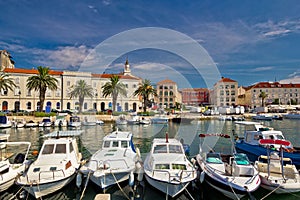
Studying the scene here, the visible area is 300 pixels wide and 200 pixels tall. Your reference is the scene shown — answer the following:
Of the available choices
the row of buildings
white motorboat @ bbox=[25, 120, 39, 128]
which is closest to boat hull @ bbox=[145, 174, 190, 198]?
white motorboat @ bbox=[25, 120, 39, 128]

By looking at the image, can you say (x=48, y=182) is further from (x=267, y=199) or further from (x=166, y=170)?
(x=267, y=199)

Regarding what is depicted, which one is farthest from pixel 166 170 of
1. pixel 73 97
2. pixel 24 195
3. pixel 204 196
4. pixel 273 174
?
pixel 73 97

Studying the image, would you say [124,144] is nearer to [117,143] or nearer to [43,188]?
[117,143]

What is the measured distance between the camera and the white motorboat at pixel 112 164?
489 inches

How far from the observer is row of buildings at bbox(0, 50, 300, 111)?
75250 millimetres

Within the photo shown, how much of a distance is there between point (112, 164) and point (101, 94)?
245 feet

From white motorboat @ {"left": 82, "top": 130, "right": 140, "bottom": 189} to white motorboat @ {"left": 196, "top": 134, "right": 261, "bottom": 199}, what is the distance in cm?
453

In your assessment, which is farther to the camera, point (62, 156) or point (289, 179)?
point (62, 156)

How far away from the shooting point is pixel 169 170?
12273 mm

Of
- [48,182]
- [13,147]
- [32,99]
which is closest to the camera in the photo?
[48,182]

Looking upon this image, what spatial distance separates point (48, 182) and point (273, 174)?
1280 centimetres

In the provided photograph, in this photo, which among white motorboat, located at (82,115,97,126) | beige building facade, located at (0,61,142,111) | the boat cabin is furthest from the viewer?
beige building facade, located at (0,61,142,111)

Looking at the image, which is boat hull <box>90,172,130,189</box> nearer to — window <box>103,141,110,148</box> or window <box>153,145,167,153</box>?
window <box>153,145,167,153</box>

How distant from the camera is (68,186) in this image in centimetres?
1359
